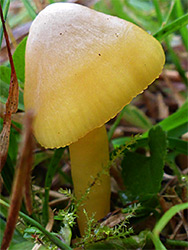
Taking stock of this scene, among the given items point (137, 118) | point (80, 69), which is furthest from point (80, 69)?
point (137, 118)

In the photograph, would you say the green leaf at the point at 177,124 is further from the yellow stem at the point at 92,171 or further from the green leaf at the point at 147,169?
the yellow stem at the point at 92,171

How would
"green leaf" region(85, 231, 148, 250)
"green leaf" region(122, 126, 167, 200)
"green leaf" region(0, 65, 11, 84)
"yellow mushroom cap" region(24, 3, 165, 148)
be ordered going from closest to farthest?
1. "yellow mushroom cap" region(24, 3, 165, 148)
2. "green leaf" region(85, 231, 148, 250)
3. "green leaf" region(122, 126, 167, 200)
4. "green leaf" region(0, 65, 11, 84)

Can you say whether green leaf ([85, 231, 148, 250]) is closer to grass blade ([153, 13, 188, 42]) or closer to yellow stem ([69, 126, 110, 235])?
yellow stem ([69, 126, 110, 235])

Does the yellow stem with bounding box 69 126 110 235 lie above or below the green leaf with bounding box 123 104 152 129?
above

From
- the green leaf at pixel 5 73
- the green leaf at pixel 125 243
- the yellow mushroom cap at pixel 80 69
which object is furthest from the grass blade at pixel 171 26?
the green leaf at pixel 125 243

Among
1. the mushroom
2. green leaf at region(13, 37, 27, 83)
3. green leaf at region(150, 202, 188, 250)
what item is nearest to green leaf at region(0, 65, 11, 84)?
green leaf at region(13, 37, 27, 83)

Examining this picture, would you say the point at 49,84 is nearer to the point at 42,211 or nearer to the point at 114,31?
the point at 114,31
